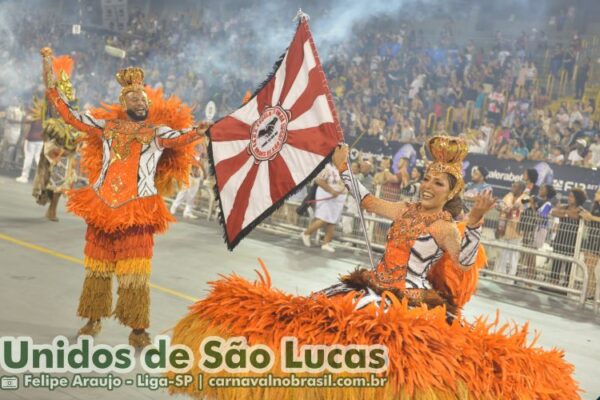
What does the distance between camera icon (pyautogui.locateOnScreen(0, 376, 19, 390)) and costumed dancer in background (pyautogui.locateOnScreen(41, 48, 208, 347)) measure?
1.11 m

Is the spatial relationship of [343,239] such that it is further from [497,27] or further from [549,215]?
[497,27]

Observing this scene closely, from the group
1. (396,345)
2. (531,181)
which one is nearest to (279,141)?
(396,345)

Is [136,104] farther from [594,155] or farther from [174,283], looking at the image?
[594,155]

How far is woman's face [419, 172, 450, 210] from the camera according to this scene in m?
4.77

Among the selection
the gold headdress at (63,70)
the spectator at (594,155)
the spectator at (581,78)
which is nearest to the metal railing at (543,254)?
the spectator at (594,155)

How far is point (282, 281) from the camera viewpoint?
1052 centimetres

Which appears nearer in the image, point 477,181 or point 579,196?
point 579,196

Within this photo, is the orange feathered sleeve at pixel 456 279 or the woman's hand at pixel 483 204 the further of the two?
the orange feathered sleeve at pixel 456 279

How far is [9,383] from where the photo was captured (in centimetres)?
551

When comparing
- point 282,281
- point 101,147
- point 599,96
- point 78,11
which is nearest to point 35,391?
point 101,147

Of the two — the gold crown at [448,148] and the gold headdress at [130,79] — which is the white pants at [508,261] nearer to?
the gold headdress at [130,79]

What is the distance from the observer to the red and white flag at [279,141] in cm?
486

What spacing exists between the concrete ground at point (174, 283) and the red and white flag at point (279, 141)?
1.41 meters

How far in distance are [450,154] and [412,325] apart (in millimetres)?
1165
